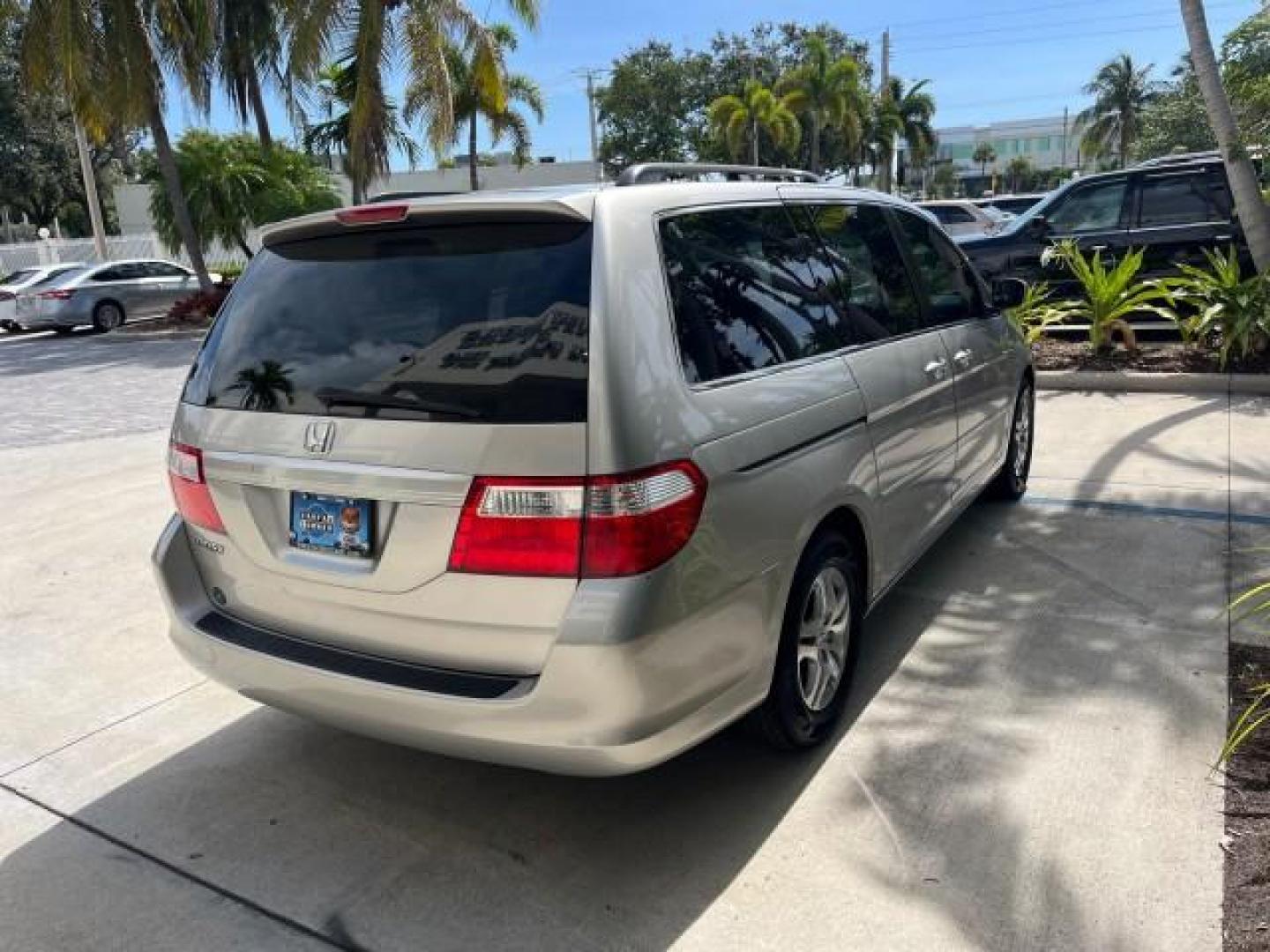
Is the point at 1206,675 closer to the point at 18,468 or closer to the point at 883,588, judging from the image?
the point at 883,588

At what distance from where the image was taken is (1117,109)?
6016 centimetres

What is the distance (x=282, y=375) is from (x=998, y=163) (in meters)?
129

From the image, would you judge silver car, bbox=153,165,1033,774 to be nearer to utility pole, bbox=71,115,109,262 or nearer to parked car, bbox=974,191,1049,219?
parked car, bbox=974,191,1049,219

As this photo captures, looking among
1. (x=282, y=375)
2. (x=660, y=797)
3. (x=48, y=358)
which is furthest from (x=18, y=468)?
(x=48, y=358)

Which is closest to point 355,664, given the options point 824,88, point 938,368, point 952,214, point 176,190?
point 938,368

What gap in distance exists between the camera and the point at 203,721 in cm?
366

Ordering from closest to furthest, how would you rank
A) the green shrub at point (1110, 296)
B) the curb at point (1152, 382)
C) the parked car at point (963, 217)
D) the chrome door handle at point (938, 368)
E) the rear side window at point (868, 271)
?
the rear side window at point (868, 271) < the chrome door handle at point (938, 368) < the curb at point (1152, 382) < the green shrub at point (1110, 296) < the parked car at point (963, 217)

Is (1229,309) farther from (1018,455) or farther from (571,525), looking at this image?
(571,525)

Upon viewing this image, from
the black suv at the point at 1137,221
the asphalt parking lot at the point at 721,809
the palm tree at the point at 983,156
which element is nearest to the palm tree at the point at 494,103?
the black suv at the point at 1137,221

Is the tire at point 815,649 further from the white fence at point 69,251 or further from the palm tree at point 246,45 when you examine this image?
the white fence at point 69,251

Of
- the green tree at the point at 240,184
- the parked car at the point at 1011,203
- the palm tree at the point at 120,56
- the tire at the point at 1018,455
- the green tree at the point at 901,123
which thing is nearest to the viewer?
the tire at the point at 1018,455

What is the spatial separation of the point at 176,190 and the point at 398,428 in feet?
66.4

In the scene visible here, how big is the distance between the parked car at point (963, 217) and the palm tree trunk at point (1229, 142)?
9051mm

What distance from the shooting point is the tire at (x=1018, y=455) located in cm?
543
